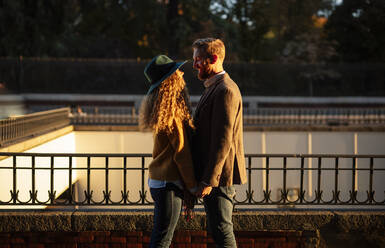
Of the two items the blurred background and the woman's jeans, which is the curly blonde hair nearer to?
the woman's jeans

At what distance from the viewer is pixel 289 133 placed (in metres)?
18.7

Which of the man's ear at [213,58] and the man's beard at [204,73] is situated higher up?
the man's ear at [213,58]

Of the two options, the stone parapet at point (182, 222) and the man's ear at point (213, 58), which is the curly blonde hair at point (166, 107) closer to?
the man's ear at point (213, 58)

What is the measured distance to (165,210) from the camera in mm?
3123

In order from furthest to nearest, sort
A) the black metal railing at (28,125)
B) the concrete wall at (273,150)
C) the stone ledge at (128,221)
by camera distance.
A: the concrete wall at (273,150) < the black metal railing at (28,125) < the stone ledge at (128,221)

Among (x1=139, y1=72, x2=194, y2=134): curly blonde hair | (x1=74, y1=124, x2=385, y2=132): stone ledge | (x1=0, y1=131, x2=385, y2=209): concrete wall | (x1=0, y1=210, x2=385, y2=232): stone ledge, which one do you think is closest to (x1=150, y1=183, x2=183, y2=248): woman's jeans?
(x1=139, y1=72, x2=194, y2=134): curly blonde hair

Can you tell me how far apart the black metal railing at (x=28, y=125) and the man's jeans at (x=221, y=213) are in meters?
8.57

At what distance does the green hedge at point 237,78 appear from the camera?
28.9m

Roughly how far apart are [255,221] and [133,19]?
99.8 ft

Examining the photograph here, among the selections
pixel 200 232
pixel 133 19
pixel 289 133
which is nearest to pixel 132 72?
pixel 133 19

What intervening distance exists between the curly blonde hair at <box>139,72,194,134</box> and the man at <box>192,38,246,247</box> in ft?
0.54

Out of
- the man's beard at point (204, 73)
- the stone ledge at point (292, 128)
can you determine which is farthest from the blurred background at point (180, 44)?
the man's beard at point (204, 73)

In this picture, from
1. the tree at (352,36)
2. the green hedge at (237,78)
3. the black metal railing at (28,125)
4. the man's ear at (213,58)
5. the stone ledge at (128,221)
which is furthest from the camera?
the green hedge at (237,78)

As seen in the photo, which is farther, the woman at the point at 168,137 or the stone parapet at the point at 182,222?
the stone parapet at the point at 182,222
